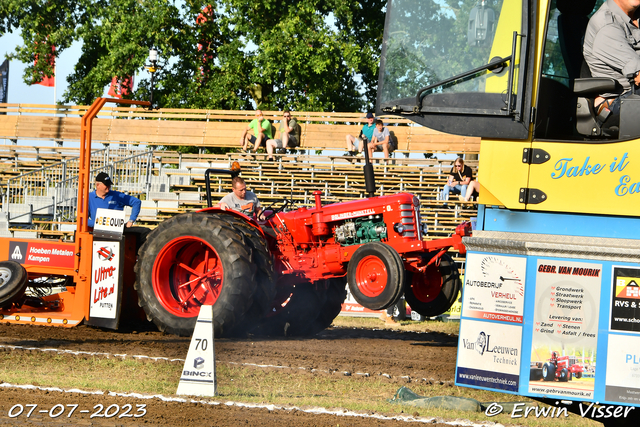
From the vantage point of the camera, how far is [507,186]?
4242mm

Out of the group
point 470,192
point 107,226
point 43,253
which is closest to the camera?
point 107,226

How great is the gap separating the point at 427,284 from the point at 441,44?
12.8 feet

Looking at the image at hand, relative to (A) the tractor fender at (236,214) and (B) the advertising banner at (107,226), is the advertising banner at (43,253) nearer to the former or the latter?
(B) the advertising banner at (107,226)

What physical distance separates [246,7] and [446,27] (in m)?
24.2

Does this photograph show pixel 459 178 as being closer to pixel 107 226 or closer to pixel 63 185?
pixel 63 185

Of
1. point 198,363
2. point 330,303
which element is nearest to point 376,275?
point 330,303

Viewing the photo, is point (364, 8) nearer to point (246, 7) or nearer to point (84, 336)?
point (246, 7)

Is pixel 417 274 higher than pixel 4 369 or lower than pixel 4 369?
higher

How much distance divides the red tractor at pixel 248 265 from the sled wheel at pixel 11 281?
0.02m

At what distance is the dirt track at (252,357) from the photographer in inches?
184

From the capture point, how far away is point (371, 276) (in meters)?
7.43

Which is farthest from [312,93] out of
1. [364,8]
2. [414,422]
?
[414,422]

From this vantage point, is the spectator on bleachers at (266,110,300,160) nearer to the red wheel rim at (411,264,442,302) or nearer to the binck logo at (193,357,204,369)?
the red wheel rim at (411,264,442,302)

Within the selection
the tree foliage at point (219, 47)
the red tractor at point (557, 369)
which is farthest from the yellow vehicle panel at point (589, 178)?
the tree foliage at point (219, 47)
